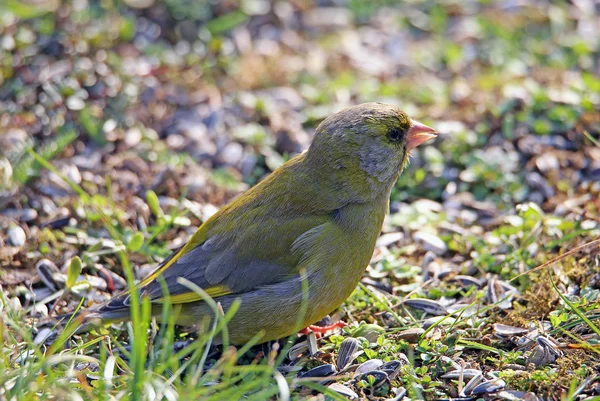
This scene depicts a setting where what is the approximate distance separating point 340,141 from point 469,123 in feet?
7.10

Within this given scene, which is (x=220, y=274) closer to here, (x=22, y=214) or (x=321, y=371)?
(x=321, y=371)

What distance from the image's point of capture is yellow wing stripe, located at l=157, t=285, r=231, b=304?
4176mm

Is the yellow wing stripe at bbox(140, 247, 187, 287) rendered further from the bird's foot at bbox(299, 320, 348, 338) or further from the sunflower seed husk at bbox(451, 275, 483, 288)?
the sunflower seed husk at bbox(451, 275, 483, 288)

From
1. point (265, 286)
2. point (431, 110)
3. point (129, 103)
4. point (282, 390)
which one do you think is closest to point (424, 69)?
point (431, 110)

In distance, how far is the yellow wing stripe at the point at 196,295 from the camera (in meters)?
4.18

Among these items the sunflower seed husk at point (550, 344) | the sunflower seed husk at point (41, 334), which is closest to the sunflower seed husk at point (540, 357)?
the sunflower seed husk at point (550, 344)

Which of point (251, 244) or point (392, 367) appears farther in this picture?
point (251, 244)

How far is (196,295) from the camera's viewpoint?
13.7 feet

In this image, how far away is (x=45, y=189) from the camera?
5.44 metres

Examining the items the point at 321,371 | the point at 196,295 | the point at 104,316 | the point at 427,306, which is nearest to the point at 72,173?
the point at 104,316

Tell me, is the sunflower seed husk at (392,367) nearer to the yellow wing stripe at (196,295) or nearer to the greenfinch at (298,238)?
the greenfinch at (298,238)

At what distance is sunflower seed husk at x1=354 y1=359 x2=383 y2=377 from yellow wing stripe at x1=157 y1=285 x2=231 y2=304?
32.2 inches

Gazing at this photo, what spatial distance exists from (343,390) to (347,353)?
36cm

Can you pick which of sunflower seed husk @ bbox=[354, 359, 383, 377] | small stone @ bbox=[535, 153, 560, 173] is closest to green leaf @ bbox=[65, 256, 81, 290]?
sunflower seed husk @ bbox=[354, 359, 383, 377]
